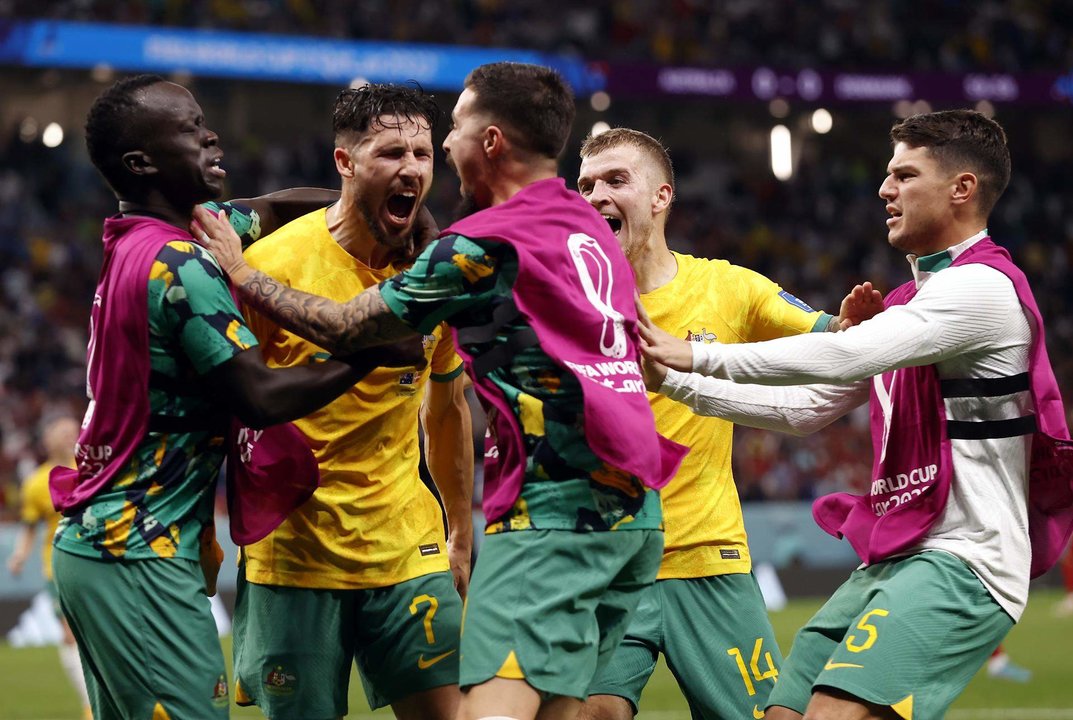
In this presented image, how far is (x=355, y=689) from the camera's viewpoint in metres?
12.2

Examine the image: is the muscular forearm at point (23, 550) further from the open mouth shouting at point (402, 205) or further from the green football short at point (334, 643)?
the open mouth shouting at point (402, 205)

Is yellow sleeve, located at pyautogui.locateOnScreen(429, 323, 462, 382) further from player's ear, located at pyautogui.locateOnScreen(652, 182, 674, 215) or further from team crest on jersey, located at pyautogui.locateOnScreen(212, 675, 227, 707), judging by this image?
team crest on jersey, located at pyautogui.locateOnScreen(212, 675, 227, 707)

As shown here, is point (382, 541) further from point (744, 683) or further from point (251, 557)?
point (744, 683)

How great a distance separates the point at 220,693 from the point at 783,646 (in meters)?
10.4

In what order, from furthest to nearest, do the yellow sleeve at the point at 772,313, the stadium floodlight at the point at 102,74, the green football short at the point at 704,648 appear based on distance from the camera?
the stadium floodlight at the point at 102,74
the yellow sleeve at the point at 772,313
the green football short at the point at 704,648

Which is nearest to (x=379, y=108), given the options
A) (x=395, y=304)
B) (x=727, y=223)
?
(x=395, y=304)

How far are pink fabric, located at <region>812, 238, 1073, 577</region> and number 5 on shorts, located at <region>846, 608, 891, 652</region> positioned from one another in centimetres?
24

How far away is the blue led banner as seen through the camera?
22.7 meters

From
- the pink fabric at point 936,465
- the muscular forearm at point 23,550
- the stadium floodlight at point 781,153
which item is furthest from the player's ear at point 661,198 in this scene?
the stadium floodlight at point 781,153

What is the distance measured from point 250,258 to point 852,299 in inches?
81.7

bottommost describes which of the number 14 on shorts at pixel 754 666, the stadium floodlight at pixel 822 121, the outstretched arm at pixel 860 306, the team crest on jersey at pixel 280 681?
the number 14 on shorts at pixel 754 666

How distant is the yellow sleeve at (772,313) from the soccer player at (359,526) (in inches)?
57.9

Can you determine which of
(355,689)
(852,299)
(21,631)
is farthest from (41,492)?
(852,299)

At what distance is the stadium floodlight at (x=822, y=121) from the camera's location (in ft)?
107
